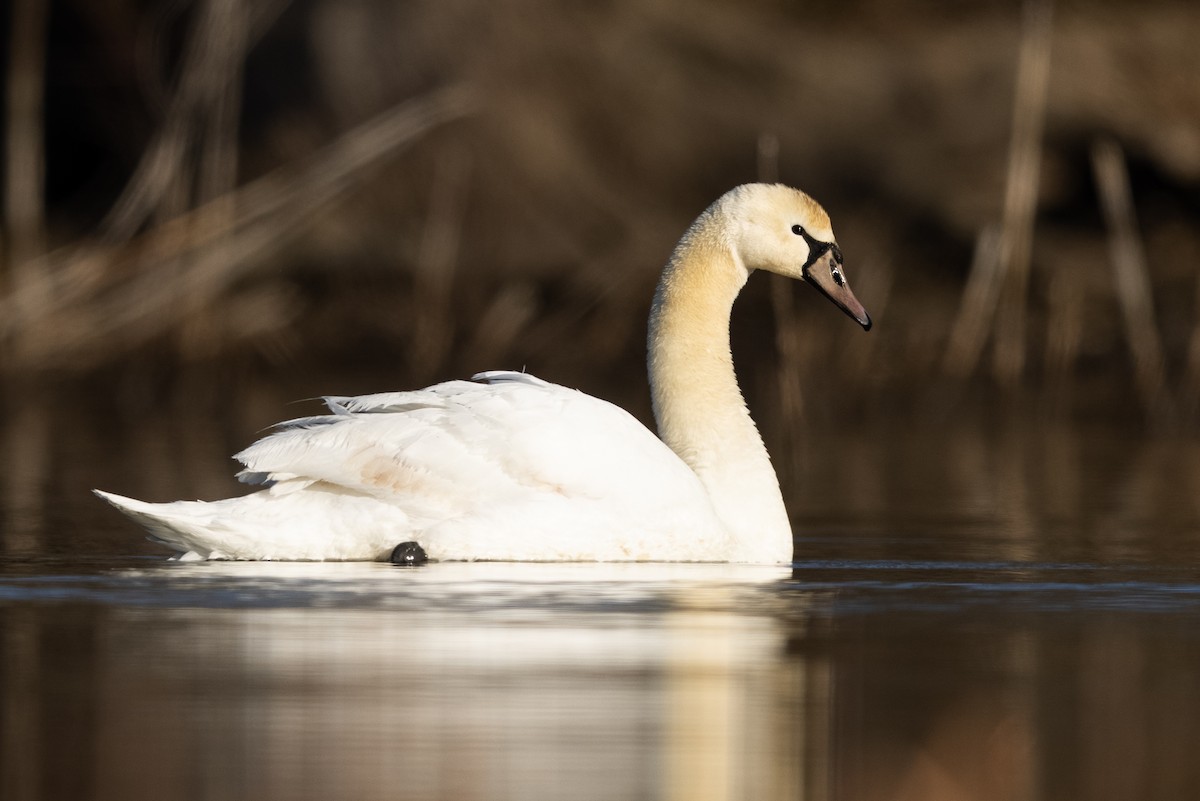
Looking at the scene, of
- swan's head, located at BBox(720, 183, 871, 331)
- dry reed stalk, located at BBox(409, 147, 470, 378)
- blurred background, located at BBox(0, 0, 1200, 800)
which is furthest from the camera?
dry reed stalk, located at BBox(409, 147, 470, 378)

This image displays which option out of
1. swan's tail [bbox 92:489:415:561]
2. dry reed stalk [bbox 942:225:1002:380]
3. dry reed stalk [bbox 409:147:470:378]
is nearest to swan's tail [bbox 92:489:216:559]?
swan's tail [bbox 92:489:415:561]

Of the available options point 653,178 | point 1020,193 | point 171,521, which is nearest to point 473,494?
point 171,521

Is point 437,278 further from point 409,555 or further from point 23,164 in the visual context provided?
point 409,555

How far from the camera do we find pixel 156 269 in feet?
50.0

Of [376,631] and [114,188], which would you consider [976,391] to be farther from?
[376,631]

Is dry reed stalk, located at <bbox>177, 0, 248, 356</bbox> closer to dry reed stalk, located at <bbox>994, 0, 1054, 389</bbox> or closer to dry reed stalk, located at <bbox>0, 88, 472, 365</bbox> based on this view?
dry reed stalk, located at <bbox>0, 88, 472, 365</bbox>

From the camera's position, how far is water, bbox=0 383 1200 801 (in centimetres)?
445

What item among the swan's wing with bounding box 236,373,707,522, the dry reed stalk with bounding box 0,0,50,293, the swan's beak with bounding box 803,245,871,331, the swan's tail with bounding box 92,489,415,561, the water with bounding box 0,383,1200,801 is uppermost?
the dry reed stalk with bounding box 0,0,50,293

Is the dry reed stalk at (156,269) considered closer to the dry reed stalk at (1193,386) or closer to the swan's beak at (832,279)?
the dry reed stalk at (1193,386)

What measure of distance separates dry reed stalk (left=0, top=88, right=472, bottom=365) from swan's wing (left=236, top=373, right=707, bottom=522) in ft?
20.9

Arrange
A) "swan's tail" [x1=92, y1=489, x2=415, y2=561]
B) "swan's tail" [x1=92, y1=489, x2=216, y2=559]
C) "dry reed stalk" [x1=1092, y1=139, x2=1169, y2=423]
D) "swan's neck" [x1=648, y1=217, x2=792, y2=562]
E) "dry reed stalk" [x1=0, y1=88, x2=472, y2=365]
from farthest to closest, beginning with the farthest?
"dry reed stalk" [x1=1092, y1=139, x2=1169, y2=423]
"dry reed stalk" [x1=0, y1=88, x2=472, y2=365]
"swan's neck" [x1=648, y1=217, x2=792, y2=562]
"swan's tail" [x1=92, y1=489, x2=415, y2=561]
"swan's tail" [x1=92, y1=489, x2=216, y2=559]

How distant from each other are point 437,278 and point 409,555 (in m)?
10.00

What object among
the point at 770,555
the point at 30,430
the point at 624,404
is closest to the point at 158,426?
the point at 30,430

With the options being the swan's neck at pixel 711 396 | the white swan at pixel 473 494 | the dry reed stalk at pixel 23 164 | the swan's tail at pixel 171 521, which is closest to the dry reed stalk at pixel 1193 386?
the swan's neck at pixel 711 396
